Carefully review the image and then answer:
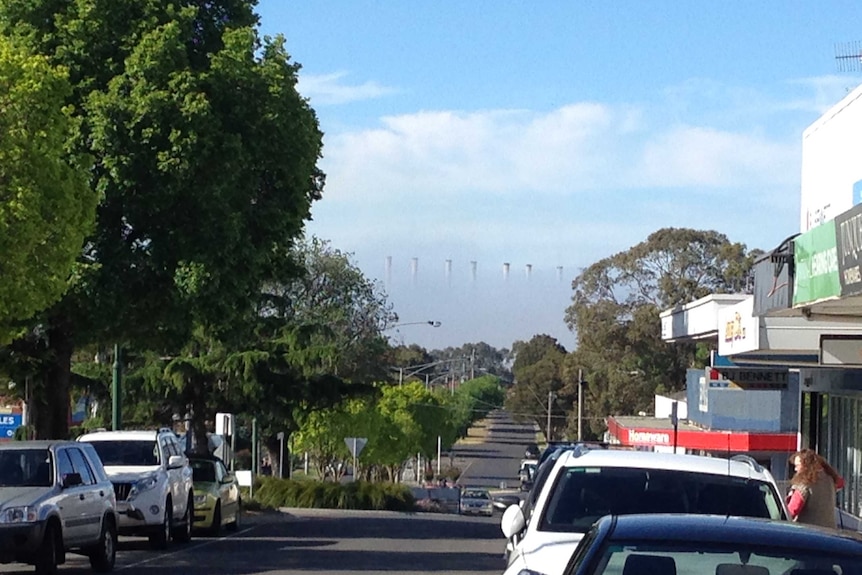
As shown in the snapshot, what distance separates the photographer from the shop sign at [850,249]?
1556cm

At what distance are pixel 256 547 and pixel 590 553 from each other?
18.6 meters

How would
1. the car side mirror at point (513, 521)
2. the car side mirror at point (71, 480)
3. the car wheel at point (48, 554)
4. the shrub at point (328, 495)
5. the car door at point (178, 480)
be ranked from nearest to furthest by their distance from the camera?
the car side mirror at point (513, 521) → the car wheel at point (48, 554) → the car side mirror at point (71, 480) → the car door at point (178, 480) → the shrub at point (328, 495)

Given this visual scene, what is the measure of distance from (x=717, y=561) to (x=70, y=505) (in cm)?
1265

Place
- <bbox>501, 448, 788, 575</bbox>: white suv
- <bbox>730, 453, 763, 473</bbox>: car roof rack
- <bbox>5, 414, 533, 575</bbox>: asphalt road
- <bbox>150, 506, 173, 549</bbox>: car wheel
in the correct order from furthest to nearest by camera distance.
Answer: <bbox>150, 506, 173, 549</bbox>: car wheel → <bbox>5, 414, 533, 575</bbox>: asphalt road → <bbox>730, 453, 763, 473</bbox>: car roof rack → <bbox>501, 448, 788, 575</bbox>: white suv

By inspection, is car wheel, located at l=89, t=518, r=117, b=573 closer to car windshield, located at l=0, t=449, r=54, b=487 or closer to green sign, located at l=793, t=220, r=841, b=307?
car windshield, located at l=0, t=449, r=54, b=487

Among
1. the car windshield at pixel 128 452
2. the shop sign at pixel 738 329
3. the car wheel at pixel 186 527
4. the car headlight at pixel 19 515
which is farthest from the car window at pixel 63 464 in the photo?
the shop sign at pixel 738 329

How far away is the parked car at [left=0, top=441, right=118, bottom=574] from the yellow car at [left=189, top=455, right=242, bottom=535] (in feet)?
24.9

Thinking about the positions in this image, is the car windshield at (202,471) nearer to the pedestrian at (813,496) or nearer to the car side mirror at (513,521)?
the pedestrian at (813,496)

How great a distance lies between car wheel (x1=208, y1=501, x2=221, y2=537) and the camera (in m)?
27.3

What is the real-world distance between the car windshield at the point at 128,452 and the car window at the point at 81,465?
4.46 m

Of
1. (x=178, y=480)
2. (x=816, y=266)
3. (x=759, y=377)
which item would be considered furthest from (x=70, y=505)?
(x=759, y=377)

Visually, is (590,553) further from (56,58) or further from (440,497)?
(440,497)

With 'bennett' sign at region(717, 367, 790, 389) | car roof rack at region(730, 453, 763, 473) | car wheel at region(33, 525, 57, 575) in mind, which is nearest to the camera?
car roof rack at region(730, 453, 763, 473)

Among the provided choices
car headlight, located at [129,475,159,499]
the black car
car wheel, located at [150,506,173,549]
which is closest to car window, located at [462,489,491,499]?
car wheel, located at [150,506,173,549]
